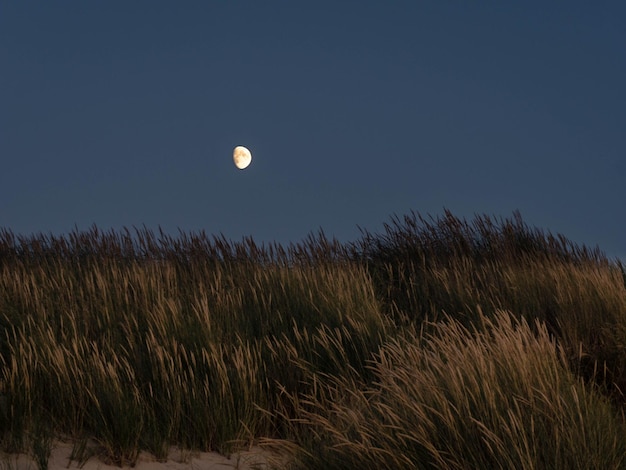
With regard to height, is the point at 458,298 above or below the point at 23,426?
above

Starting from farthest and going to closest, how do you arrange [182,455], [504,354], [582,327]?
1. [582,327]
2. [182,455]
3. [504,354]

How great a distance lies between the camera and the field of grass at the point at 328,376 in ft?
11.0

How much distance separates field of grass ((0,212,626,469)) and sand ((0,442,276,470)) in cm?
7

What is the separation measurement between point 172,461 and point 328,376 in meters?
1.49

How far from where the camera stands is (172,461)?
167 inches

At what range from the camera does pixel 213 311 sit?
254 inches

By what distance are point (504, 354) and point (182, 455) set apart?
2063mm

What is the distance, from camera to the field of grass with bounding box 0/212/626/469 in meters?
3.36

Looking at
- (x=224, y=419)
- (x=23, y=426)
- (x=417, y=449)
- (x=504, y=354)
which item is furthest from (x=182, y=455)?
(x=504, y=354)

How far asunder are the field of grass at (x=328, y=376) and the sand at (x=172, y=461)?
72mm

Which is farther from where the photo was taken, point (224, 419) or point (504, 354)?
point (224, 419)

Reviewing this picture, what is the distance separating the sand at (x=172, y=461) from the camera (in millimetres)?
4027

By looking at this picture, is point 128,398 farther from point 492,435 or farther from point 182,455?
point 492,435

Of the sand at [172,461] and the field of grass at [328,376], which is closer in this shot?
the field of grass at [328,376]
